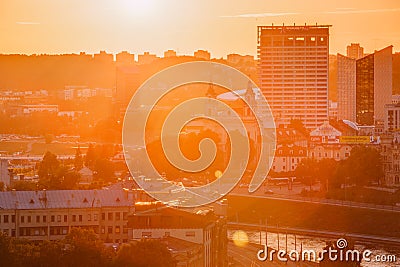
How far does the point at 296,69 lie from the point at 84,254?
3662cm

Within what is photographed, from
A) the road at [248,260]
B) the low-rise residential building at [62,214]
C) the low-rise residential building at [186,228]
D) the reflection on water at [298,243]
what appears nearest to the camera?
the low-rise residential building at [186,228]

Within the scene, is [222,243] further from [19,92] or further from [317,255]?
[19,92]

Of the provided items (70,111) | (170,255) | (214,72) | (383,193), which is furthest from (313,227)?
(70,111)

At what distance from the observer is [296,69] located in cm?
5325

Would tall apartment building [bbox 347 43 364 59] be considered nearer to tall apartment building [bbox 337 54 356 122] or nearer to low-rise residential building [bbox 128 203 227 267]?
tall apartment building [bbox 337 54 356 122]

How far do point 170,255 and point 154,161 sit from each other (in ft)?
70.0

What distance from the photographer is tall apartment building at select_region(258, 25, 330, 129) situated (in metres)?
52.8

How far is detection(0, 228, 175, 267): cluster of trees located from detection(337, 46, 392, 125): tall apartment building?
36.4 m

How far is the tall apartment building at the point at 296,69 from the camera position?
5275cm

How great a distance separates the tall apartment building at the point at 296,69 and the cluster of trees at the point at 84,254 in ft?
115

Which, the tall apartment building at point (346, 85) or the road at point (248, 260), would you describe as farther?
the tall apartment building at point (346, 85)

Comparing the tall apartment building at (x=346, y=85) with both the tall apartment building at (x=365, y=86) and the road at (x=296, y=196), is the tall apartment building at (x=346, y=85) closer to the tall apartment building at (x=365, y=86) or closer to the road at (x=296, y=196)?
the tall apartment building at (x=365, y=86)

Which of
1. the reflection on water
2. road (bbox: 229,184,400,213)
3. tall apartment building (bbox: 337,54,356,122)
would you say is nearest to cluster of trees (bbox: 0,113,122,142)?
tall apartment building (bbox: 337,54,356,122)

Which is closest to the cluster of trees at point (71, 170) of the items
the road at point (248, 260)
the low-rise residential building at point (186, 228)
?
the road at point (248, 260)
